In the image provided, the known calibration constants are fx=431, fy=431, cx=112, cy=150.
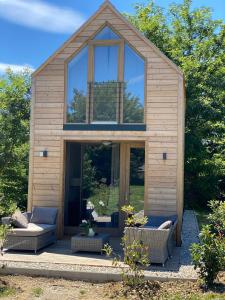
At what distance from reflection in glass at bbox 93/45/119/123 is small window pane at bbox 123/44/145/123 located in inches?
10.8

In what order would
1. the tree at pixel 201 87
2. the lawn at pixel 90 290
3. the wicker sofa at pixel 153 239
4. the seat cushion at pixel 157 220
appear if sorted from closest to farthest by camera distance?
the lawn at pixel 90 290
the wicker sofa at pixel 153 239
the seat cushion at pixel 157 220
the tree at pixel 201 87

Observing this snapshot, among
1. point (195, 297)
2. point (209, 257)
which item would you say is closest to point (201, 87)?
point (209, 257)

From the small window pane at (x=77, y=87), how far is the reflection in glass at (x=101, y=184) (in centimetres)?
105

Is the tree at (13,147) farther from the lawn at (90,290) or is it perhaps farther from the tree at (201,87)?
the lawn at (90,290)

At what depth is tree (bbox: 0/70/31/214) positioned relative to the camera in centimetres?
1647

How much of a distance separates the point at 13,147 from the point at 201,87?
355 inches

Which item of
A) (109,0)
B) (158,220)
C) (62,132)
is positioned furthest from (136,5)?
(158,220)

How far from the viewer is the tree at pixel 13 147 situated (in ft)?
54.0

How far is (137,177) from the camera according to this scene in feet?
39.0

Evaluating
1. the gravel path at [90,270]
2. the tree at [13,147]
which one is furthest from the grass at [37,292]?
the tree at [13,147]

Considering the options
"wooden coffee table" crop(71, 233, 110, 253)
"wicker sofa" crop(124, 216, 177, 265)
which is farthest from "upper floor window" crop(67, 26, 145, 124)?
"wicker sofa" crop(124, 216, 177, 265)

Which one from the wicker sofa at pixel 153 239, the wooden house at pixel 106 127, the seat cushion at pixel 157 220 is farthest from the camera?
the wooden house at pixel 106 127

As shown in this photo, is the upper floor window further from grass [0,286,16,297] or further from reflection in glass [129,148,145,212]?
grass [0,286,16,297]

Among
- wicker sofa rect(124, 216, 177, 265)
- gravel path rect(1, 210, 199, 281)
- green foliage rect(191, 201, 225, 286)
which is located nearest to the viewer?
green foliage rect(191, 201, 225, 286)
